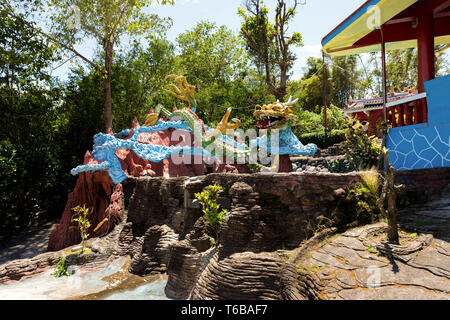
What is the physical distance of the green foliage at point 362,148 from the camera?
23.2 ft

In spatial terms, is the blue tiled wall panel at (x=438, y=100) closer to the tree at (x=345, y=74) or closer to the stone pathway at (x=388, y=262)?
the stone pathway at (x=388, y=262)

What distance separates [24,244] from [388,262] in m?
13.1

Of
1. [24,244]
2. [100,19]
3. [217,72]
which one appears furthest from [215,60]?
[24,244]

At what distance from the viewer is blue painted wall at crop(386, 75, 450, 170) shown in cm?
580

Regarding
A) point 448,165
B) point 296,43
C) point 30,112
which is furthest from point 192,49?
point 448,165

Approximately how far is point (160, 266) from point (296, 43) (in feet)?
47.5

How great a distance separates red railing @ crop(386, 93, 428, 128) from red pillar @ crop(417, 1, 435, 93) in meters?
0.55

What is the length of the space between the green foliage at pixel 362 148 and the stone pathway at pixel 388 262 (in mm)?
2413

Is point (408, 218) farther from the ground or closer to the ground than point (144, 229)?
farther from the ground

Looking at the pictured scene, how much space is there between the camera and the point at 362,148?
716 cm

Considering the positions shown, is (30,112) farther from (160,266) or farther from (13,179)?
(160,266)

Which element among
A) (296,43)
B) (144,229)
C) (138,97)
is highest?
(296,43)

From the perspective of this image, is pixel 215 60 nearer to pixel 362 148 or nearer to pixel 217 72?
pixel 217 72

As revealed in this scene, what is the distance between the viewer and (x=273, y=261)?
14.9ft
